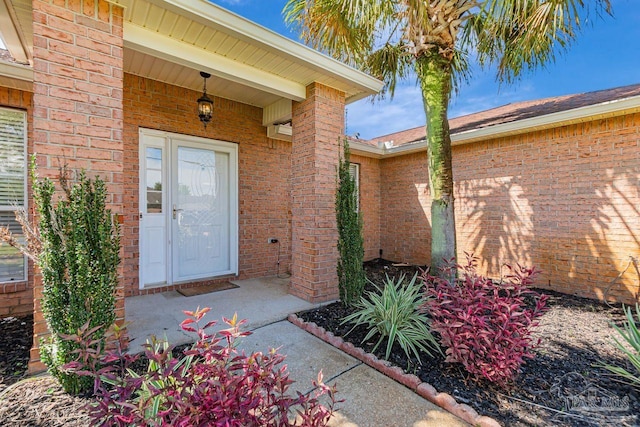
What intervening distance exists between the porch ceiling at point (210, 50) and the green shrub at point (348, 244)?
4.67 feet

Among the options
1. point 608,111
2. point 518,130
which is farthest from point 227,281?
point 608,111

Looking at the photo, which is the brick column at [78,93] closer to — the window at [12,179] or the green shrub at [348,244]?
the window at [12,179]

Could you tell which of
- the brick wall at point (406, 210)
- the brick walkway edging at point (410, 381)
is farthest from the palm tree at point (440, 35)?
the brick wall at point (406, 210)

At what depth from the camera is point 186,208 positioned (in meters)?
4.88

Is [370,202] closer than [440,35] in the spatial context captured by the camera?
No

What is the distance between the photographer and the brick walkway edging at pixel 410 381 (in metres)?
1.95

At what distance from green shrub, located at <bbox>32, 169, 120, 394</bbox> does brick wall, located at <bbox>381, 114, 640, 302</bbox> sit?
21.0ft

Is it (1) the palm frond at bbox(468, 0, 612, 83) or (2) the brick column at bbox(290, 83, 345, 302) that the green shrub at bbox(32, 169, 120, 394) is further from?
(1) the palm frond at bbox(468, 0, 612, 83)

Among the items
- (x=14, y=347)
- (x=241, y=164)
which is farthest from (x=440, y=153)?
(x=14, y=347)

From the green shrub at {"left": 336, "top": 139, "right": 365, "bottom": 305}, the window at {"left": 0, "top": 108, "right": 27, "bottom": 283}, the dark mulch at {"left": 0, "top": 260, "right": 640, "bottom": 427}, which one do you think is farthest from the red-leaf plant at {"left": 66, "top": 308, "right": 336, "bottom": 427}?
the window at {"left": 0, "top": 108, "right": 27, "bottom": 283}

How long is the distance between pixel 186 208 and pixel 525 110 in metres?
7.20

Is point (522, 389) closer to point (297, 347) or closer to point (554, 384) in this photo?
point (554, 384)

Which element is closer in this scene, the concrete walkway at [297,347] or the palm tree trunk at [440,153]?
the concrete walkway at [297,347]

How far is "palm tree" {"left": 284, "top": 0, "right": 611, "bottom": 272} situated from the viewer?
3414 mm
